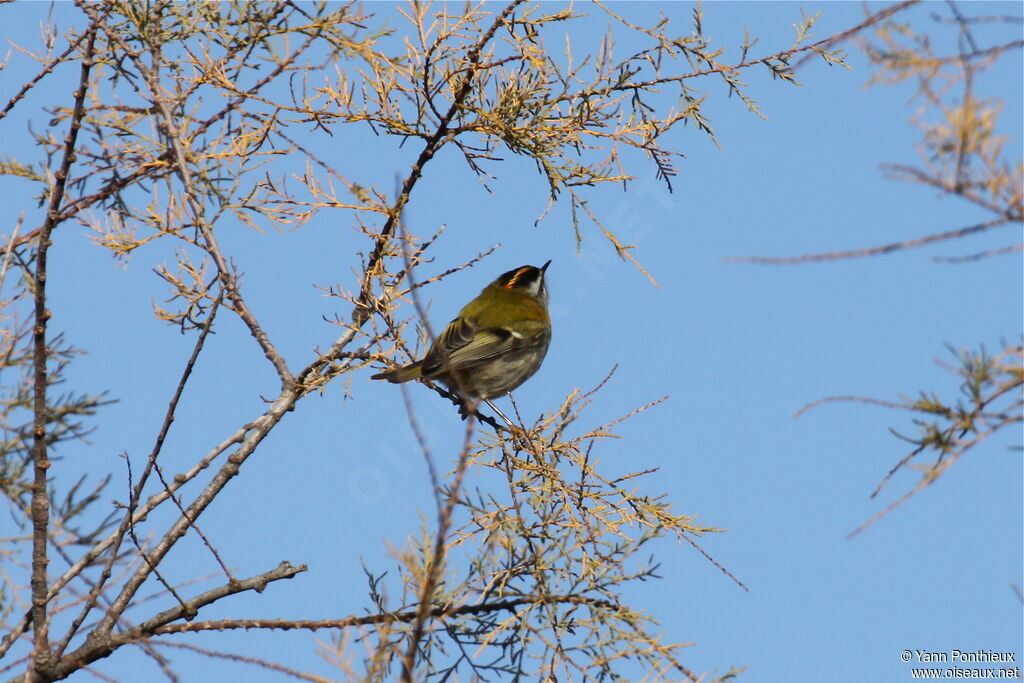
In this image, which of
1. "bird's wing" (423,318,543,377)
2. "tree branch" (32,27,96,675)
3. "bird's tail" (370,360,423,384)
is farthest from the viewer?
"bird's wing" (423,318,543,377)

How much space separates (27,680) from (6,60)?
2423 millimetres

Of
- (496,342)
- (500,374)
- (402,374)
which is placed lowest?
(402,374)

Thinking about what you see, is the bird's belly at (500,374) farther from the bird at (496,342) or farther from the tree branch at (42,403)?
the tree branch at (42,403)

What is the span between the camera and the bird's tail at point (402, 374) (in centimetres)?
456

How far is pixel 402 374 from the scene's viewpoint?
15.1 ft

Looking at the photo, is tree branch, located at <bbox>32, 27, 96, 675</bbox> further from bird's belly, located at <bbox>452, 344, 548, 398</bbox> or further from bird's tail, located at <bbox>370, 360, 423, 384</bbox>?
bird's belly, located at <bbox>452, 344, 548, 398</bbox>

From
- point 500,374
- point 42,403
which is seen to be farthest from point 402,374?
point 500,374

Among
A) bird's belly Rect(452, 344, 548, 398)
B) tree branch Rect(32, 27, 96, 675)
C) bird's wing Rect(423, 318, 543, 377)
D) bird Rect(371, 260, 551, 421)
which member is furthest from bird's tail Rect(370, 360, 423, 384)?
tree branch Rect(32, 27, 96, 675)

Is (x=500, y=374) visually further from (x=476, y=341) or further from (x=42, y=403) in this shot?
(x=42, y=403)

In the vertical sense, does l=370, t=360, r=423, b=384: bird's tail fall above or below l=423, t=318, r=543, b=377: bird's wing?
below

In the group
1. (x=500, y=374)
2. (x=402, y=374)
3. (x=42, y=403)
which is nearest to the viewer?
(x=42, y=403)

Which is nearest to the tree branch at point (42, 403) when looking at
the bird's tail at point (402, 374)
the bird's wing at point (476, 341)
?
the bird's tail at point (402, 374)

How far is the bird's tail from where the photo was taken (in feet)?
15.0

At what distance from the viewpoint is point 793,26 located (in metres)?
Answer: 4.23
